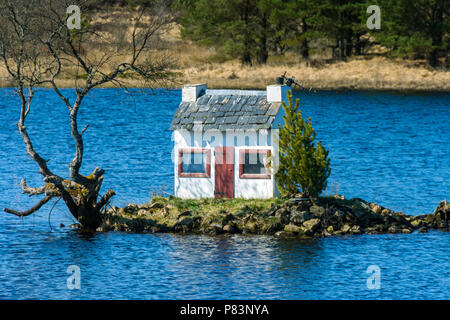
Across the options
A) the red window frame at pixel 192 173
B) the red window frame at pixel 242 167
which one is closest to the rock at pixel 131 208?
the red window frame at pixel 192 173

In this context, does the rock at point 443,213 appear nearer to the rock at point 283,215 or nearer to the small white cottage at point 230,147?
the rock at point 283,215

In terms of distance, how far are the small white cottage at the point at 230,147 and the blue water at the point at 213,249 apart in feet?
8.94

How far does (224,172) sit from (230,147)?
1.10 metres

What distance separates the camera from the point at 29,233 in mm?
36469

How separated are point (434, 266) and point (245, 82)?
205ft

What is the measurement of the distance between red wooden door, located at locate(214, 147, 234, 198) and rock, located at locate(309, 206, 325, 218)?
3.59m

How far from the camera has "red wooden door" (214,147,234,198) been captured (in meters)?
36.4

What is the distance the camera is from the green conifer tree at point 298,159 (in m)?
34.9

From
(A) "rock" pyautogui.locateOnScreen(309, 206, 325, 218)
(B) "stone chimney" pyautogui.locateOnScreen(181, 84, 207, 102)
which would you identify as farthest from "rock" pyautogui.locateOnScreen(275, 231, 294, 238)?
(B) "stone chimney" pyautogui.locateOnScreen(181, 84, 207, 102)

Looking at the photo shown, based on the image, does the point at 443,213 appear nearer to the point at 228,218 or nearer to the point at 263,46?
the point at 228,218

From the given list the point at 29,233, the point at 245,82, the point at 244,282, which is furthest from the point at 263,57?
the point at 244,282

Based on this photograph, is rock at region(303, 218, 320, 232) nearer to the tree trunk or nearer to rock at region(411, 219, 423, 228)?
rock at region(411, 219, 423, 228)
